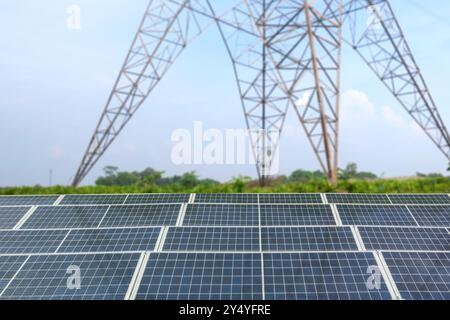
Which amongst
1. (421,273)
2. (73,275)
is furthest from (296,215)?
(73,275)

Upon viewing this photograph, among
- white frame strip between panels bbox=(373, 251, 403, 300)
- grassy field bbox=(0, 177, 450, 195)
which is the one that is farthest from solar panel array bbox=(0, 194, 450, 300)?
grassy field bbox=(0, 177, 450, 195)

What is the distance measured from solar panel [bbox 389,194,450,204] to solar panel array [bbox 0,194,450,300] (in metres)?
0.03

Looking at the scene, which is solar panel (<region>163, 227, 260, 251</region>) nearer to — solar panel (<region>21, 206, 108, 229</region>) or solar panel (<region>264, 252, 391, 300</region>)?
solar panel (<region>264, 252, 391, 300</region>)

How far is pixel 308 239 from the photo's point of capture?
7.66 meters

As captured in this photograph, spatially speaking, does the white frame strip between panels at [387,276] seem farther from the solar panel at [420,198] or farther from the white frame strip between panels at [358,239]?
the solar panel at [420,198]

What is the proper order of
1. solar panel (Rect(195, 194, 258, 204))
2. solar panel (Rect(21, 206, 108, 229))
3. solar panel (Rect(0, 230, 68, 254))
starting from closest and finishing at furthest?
1. solar panel (Rect(0, 230, 68, 254))
2. solar panel (Rect(21, 206, 108, 229))
3. solar panel (Rect(195, 194, 258, 204))

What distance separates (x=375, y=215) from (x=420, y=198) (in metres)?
2.18

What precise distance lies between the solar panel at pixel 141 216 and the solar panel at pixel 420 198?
6.32 m

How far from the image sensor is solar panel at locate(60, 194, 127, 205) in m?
10.2

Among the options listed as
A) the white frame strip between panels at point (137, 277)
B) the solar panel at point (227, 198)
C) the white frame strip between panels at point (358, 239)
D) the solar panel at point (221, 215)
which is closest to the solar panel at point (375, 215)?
the white frame strip between panels at point (358, 239)

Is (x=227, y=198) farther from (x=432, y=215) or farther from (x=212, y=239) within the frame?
(x=432, y=215)

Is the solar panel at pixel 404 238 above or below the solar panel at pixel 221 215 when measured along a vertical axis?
below

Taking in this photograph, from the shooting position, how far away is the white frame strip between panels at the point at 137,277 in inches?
232
